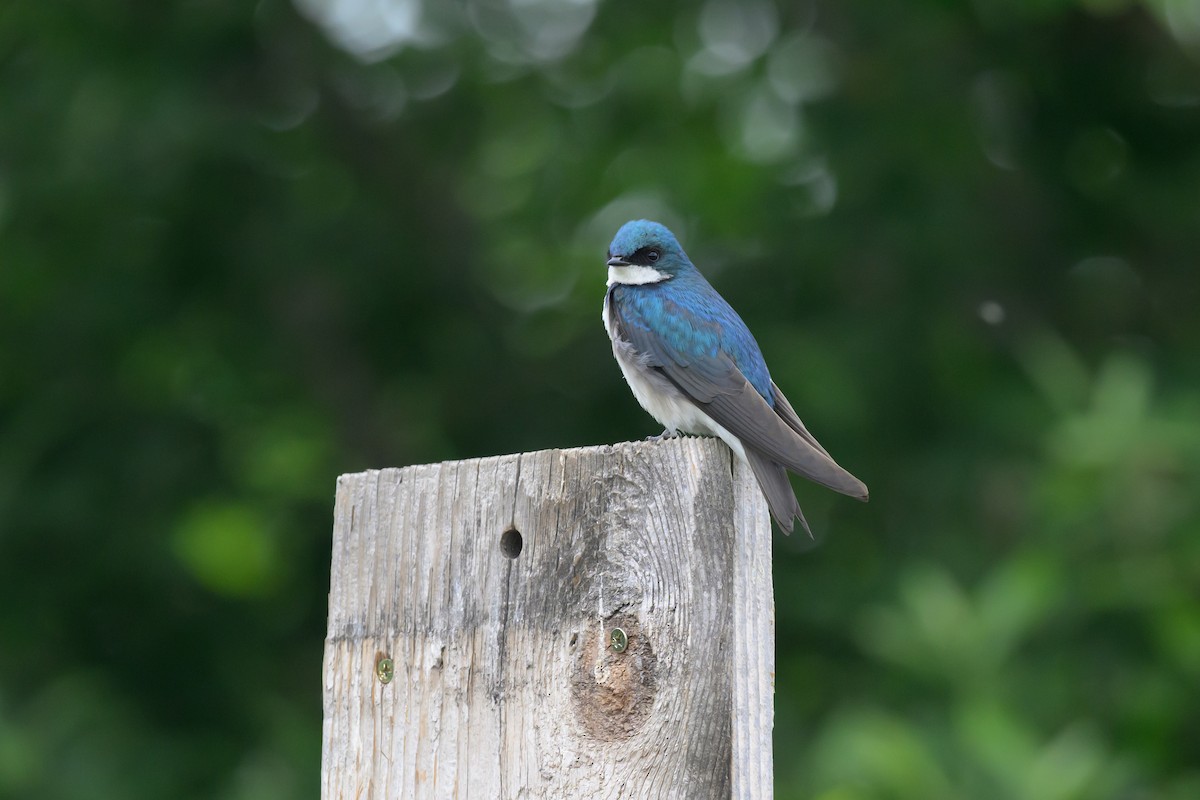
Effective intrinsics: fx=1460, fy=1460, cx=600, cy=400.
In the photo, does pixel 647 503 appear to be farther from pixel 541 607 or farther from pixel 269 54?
pixel 269 54

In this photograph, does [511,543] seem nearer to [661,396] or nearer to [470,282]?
[661,396]

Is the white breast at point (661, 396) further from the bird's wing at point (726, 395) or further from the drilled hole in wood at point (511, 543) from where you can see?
the drilled hole in wood at point (511, 543)

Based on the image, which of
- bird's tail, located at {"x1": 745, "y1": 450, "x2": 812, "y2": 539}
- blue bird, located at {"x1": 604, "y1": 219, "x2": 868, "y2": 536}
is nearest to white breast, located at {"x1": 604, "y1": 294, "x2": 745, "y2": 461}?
blue bird, located at {"x1": 604, "y1": 219, "x2": 868, "y2": 536}

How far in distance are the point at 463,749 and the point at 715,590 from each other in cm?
36

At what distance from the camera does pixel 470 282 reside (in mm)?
6602

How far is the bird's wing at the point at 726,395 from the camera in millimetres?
2398

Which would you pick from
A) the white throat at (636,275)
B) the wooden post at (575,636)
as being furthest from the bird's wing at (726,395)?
the wooden post at (575,636)

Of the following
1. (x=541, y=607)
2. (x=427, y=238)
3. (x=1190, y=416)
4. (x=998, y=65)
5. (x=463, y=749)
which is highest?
(x=998, y=65)

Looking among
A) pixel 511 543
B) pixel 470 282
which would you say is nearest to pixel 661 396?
pixel 511 543

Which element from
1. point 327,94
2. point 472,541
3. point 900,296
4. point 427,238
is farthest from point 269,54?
point 472,541

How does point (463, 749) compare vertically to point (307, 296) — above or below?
below

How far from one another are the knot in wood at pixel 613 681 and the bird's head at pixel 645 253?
2113 mm

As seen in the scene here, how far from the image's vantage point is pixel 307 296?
6645 mm

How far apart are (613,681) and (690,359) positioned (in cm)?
156
